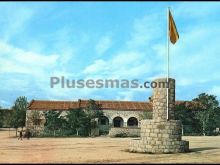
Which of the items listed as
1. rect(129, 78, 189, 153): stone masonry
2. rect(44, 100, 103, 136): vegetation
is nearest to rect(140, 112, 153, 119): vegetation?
rect(44, 100, 103, 136): vegetation

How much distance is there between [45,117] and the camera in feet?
163

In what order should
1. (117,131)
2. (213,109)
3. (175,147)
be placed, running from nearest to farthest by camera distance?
1. (175,147)
2. (117,131)
3. (213,109)

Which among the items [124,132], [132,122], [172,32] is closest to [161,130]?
[172,32]

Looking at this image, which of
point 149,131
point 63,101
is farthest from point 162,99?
point 63,101

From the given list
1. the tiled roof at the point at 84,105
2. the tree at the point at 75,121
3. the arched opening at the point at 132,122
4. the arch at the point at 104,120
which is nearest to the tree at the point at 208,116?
the tiled roof at the point at 84,105

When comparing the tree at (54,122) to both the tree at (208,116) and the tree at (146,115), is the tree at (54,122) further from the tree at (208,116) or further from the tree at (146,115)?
the tree at (208,116)

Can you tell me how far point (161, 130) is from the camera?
69.8ft

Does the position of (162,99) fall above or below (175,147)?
above

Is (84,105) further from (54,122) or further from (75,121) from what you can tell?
(75,121)

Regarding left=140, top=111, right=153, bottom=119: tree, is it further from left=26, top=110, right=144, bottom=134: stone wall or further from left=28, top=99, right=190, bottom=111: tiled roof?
left=28, top=99, right=190, bottom=111: tiled roof

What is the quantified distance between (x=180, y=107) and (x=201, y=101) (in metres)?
5.43

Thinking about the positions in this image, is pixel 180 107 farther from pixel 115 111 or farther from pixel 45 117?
pixel 45 117

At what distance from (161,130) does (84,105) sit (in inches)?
1367

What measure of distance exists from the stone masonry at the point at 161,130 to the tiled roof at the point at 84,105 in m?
32.4
